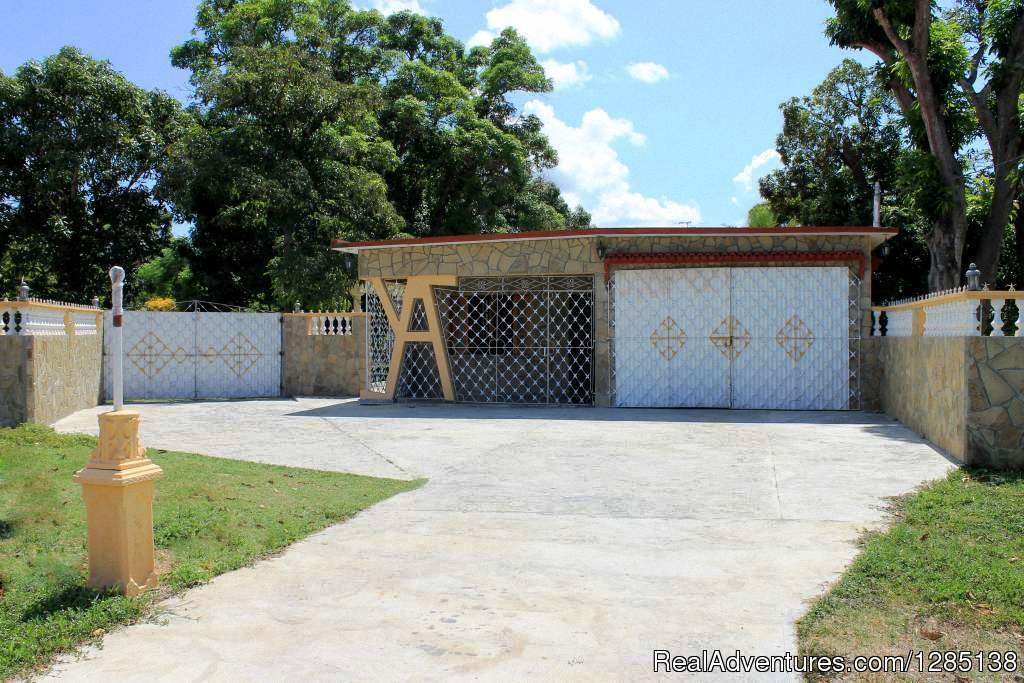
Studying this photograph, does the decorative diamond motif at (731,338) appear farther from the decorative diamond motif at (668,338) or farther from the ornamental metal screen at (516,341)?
the ornamental metal screen at (516,341)

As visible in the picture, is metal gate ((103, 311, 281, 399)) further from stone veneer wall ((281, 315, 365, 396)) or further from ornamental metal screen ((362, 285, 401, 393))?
ornamental metal screen ((362, 285, 401, 393))

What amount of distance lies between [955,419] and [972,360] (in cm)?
73

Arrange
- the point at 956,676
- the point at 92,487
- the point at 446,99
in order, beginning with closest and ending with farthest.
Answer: the point at 956,676 < the point at 92,487 < the point at 446,99

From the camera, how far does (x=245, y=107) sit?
70.7ft

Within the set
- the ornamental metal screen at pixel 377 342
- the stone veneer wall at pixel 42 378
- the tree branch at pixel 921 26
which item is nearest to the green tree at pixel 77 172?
the ornamental metal screen at pixel 377 342

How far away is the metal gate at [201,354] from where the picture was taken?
17391mm

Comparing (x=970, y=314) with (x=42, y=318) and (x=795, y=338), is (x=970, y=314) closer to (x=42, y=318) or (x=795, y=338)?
(x=795, y=338)

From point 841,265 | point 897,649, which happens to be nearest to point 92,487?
point 897,649

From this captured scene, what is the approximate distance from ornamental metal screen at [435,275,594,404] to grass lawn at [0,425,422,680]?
27.7ft

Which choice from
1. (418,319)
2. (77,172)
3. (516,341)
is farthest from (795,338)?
(77,172)

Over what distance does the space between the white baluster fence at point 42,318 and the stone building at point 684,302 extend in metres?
4.55

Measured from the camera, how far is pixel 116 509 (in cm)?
470

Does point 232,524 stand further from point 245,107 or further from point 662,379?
point 245,107

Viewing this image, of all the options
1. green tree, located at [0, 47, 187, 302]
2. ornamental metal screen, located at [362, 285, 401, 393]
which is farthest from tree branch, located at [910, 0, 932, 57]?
green tree, located at [0, 47, 187, 302]
